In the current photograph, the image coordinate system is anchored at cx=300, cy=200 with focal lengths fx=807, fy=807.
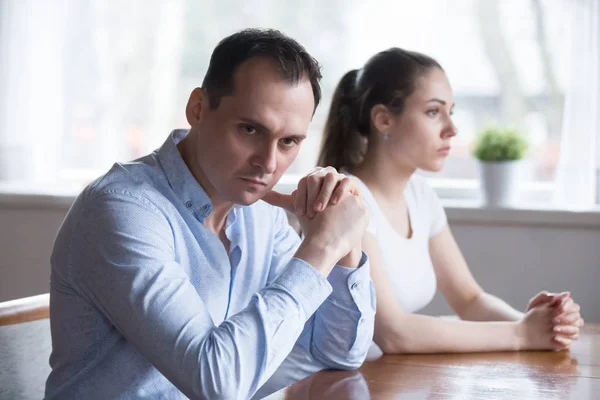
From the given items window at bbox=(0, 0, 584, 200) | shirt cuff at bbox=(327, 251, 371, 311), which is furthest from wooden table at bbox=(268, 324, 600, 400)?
window at bbox=(0, 0, 584, 200)

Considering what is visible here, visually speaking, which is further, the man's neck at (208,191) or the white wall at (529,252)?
the white wall at (529,252)

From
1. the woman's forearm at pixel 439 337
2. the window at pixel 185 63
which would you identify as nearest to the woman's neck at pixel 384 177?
the woman's forearm at pixel 439 337

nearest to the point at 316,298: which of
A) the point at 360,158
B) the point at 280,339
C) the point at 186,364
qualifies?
the point at 280,339

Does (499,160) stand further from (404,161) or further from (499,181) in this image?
(404,161)

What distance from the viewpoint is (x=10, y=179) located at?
3363 millimetres

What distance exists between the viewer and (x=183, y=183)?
1316mm

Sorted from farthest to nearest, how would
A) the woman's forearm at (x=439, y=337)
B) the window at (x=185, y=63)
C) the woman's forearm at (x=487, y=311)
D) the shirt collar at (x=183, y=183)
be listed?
1. the window at (x=185, y=63)
2. the woman's forearm at (x=487, y=311)
3. the woman's forearm at (x=439, y=337)
4. the shirt collar at (x=183, y=183)

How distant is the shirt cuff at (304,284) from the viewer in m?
1.19

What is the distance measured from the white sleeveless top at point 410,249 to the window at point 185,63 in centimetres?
104

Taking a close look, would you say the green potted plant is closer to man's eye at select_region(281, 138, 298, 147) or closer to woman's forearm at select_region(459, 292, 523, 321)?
woman's forearm at select_region(459, 292, 523, 321)

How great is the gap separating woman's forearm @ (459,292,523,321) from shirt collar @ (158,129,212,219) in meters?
0.97

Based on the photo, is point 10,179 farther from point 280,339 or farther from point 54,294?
point 280,339

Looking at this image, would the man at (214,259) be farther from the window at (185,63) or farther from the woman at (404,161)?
the window at (185,63)

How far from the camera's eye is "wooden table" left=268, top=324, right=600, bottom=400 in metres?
1.26
